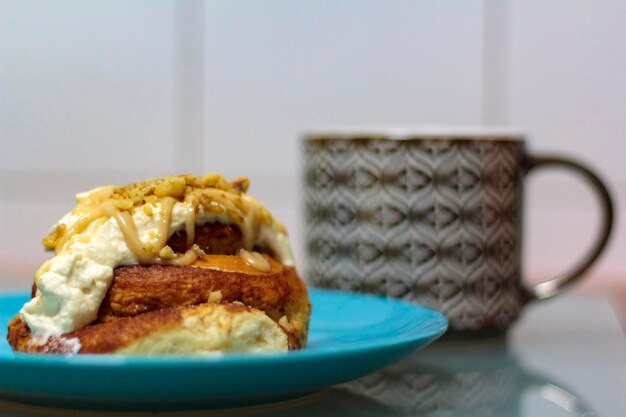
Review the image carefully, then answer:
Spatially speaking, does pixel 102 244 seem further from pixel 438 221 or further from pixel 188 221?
pixel 438 221

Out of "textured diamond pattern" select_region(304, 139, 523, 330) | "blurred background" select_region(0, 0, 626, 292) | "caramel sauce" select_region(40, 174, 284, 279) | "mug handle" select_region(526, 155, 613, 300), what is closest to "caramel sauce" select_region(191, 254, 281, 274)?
"caramel sauce" select_region(40, 174, 284, 279)

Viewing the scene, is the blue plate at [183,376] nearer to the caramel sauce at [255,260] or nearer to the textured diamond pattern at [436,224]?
the caramel sauce at [255,260]

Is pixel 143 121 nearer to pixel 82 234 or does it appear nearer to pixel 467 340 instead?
pixel 467 340

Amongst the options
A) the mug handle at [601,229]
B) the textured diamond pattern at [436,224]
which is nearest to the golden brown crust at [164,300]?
the textured diamond pattern at [436,224]

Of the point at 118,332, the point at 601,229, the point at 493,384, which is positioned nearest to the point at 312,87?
the point at 601,229

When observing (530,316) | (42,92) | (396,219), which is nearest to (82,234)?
(396,219)

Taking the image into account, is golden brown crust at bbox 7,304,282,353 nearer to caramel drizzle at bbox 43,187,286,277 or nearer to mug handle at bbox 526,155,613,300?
caramel drizzle at bbox 43,187,286,277
